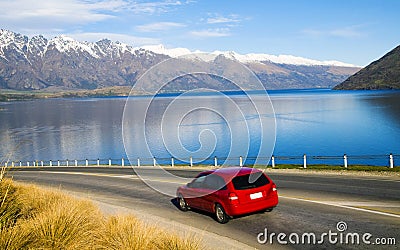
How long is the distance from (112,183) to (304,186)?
11.2 m

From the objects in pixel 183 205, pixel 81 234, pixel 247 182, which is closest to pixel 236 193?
pixel 247 182

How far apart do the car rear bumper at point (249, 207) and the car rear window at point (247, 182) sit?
478 millimetres

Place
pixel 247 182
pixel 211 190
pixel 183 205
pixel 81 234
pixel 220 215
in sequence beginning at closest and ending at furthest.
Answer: pixel 81 234, pixel 247 182, pixel 220 215, pixel 211 190, pixel 183 205

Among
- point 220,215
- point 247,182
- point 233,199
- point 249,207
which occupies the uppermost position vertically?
point 247,182

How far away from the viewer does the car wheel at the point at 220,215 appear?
1213 centimetres

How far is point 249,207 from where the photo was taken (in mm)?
11906

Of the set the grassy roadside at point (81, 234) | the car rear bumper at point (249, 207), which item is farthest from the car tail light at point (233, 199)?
the grassy roadside at point (81, 234)

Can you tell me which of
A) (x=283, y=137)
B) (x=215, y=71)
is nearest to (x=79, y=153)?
(x=283, y=137)

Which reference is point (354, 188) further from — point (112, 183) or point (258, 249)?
point (112, 183)

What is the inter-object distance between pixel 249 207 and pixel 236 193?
22.3 inches

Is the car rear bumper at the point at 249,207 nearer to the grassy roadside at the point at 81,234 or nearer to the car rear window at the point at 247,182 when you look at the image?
the car rear window at the point at 247,182

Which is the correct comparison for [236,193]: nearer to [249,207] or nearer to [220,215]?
[249,207]

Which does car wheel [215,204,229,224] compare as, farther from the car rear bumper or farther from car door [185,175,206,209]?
car door [185,175,206,209]

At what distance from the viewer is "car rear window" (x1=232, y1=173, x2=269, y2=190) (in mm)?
12016
